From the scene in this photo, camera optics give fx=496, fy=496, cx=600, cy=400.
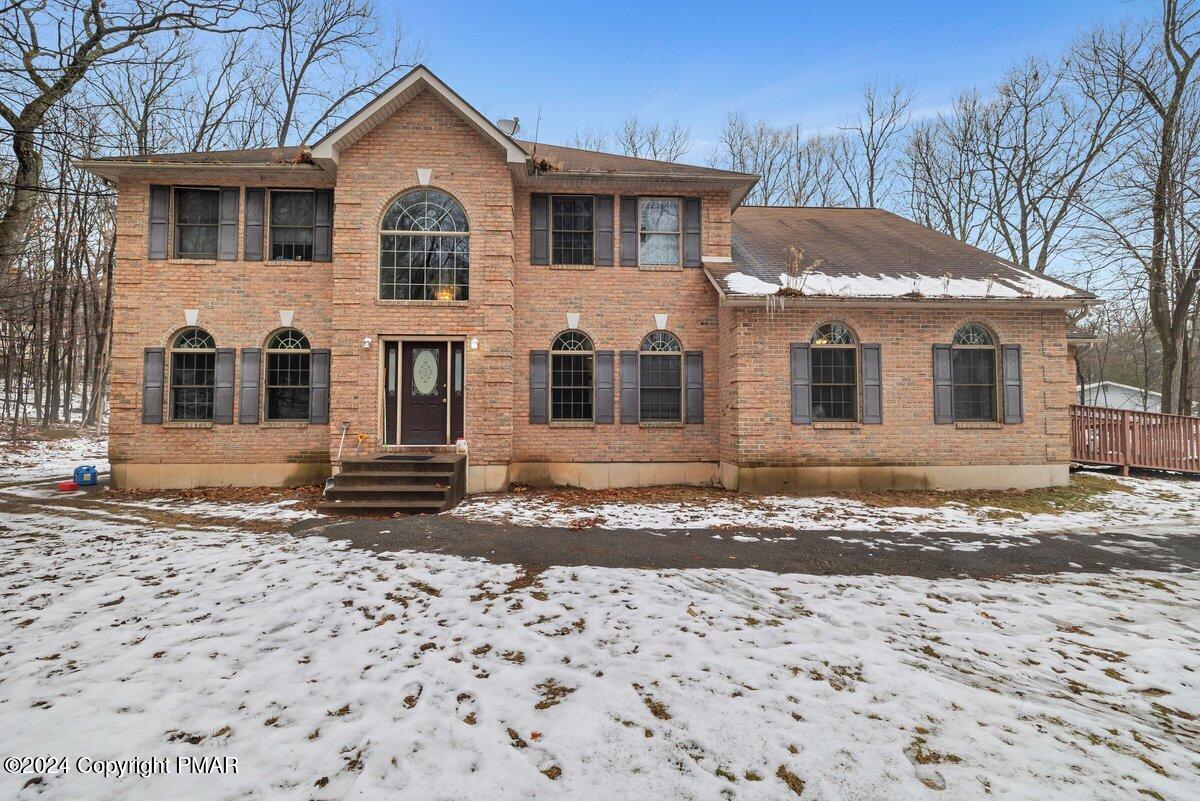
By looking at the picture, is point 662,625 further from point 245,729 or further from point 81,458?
point 81,458

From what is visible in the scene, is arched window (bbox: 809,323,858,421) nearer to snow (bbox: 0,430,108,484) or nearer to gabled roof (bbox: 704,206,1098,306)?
gabled roof (bbox: 704,206,1098,306)

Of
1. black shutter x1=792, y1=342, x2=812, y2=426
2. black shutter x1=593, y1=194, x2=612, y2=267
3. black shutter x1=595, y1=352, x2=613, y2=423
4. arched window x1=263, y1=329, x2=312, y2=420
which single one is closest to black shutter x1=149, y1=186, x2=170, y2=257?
arched window x1=263, y1=329, x2=312, y2=420

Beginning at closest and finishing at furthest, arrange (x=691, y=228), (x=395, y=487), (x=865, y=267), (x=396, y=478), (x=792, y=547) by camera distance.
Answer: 1. (x=792, y=547)
2. (x=395, y=487)
3. (x=396, y=478)
4. (x=691, y=228)
5. (x=865, y=267)

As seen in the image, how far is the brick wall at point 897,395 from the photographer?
32.0 feet

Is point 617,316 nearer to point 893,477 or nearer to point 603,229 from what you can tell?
point 603,229

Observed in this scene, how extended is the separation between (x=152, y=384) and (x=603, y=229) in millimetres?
9490

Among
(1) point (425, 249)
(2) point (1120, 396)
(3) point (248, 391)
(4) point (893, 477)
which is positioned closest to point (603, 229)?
(1) point (425, 249)

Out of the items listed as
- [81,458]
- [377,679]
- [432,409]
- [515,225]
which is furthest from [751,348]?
[81,458]

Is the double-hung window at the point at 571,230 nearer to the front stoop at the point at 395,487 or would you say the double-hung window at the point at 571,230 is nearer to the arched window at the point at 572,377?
the arched window at the point at 572,377

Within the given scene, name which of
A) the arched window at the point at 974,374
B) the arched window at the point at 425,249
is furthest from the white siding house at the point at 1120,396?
the arched window at the point at 425,249

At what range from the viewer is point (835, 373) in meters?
10.1

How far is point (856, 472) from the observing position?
388 inches

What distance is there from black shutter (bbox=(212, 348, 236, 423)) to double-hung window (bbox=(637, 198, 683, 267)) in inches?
338

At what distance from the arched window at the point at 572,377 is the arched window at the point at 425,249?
7.26 ft
